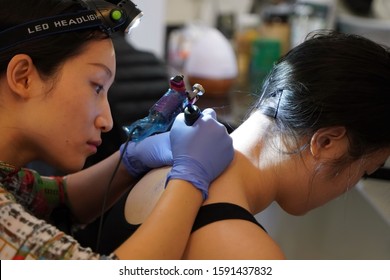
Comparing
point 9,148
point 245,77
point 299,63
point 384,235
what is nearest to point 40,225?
point 9,148

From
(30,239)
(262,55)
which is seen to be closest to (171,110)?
(30,239)


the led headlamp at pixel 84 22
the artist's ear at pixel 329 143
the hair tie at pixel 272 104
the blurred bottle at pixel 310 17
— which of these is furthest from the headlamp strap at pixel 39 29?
the blurred bottle at pixel 310 17

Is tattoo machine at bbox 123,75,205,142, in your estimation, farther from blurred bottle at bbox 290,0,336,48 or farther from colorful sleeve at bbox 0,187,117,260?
blurred bottle at bbox 290,0,336,48

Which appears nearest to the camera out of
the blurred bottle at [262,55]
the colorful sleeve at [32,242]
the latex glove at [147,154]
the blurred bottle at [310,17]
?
the colorful sleeve at [32,242]

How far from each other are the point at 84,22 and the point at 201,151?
34 cm

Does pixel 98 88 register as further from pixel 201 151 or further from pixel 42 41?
pixel 201 151

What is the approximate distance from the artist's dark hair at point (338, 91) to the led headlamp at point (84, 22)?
342mm

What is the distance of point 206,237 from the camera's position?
0.96 m

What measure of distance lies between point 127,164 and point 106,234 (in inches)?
7.8

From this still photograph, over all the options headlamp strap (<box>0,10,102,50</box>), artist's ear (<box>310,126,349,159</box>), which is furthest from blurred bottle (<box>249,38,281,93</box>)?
headlamp strap (<box>0,10,102,50</box>)

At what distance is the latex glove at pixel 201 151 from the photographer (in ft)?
3.26

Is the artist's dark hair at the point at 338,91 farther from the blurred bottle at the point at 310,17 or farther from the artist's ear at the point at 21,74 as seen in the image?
the blurred bottle at the point at 310,17

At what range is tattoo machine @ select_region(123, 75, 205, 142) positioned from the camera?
1.05 m

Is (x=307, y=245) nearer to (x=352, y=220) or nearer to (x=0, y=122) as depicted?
(x=352, y=220)
